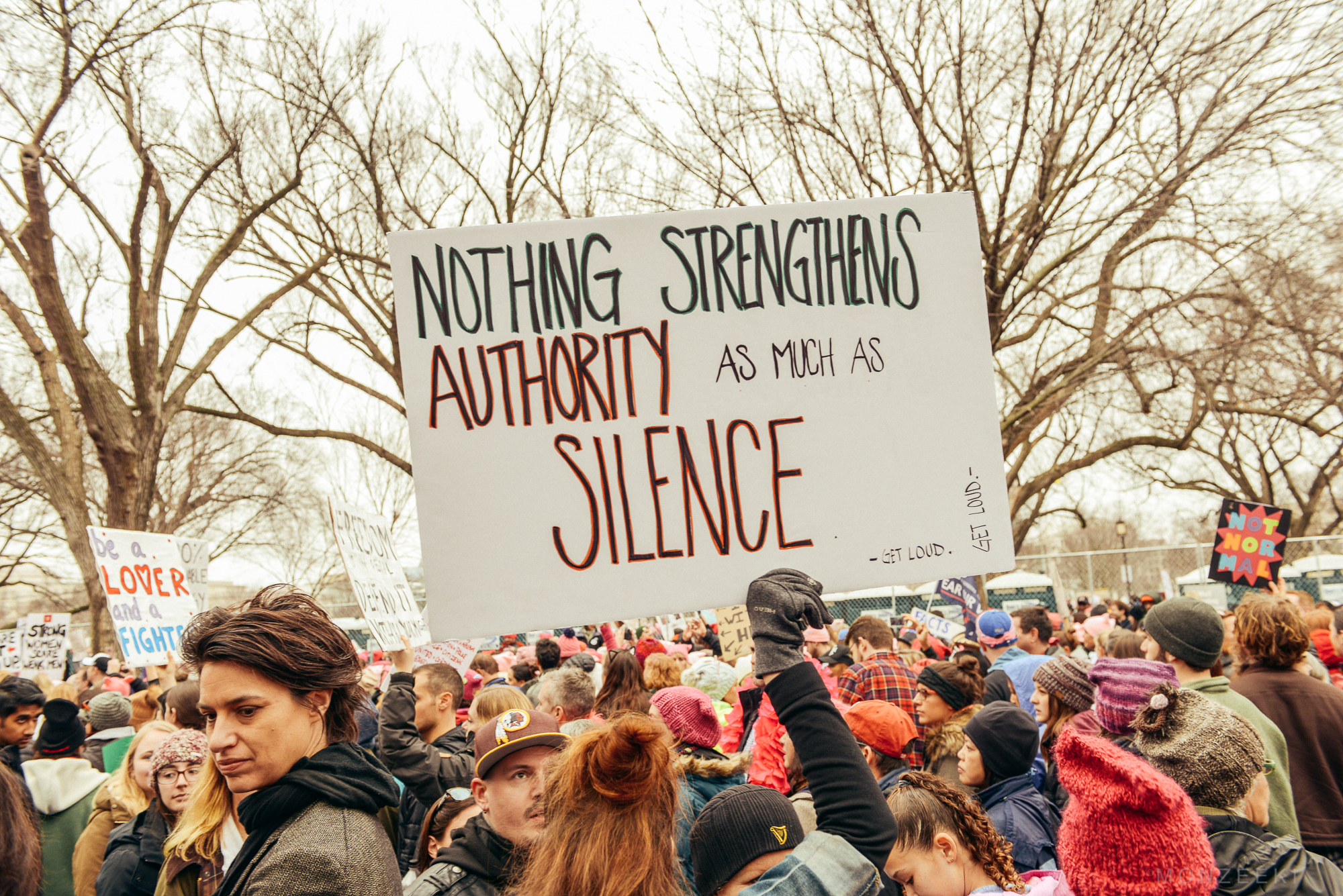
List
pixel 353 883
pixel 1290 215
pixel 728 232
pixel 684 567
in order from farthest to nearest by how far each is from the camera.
Answer: 1. pixel 1290 215
2. pixel 728 232
3. pixel 684 567
4. pixel 353 883

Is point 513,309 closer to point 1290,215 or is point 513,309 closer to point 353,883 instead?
point 353,883

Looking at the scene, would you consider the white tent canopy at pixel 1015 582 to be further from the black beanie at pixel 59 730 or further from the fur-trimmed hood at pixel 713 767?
the black beanie at pixel 59 730

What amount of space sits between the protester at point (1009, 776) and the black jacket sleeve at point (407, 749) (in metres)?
1.90

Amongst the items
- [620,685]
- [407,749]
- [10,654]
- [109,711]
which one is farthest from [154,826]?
[10,654]

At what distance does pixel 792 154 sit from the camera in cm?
1334

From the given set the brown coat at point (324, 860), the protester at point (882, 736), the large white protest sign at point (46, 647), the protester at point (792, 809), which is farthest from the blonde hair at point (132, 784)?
the large white protest sign at point (46, 647)

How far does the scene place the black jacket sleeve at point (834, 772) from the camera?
1.67m

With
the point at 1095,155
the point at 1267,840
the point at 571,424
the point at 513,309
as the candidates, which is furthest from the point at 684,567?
the point at 1095,155

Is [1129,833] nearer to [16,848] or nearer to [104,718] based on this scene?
[16,848]

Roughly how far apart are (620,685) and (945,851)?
3.59 metres

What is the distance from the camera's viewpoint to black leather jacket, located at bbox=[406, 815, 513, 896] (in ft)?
7.79

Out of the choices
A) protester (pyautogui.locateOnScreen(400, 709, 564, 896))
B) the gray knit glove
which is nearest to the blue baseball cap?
protester (pyautogui.locateOnScreen(400, 709, 564, 896))

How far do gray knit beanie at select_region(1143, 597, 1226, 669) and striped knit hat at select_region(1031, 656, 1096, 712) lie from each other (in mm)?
368

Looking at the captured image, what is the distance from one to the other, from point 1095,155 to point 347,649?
14003 millimetres
